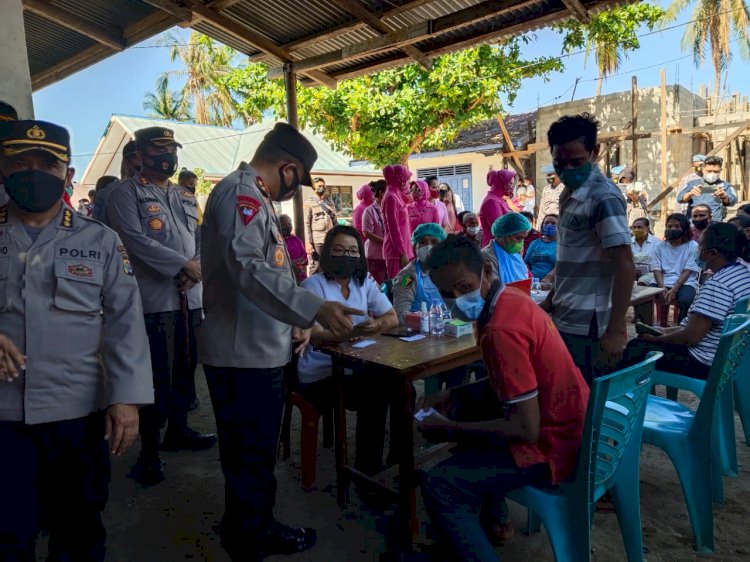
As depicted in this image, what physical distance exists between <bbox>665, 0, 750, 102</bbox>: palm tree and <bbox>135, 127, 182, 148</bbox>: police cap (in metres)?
22.9

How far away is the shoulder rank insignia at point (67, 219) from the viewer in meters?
1.77

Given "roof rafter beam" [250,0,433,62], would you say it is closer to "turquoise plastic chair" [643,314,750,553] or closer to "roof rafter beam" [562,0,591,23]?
"roof rafter beam" [562,0,591,23]

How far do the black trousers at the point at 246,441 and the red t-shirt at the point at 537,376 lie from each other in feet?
2.94

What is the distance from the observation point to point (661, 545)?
251 cm

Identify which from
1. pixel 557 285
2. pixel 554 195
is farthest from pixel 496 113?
pixel 557 285

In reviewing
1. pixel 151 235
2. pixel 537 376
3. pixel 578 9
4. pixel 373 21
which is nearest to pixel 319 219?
pixel 373 21

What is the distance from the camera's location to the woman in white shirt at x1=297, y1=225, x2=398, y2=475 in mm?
3006

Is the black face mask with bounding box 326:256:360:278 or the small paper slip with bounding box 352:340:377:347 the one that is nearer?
the small paper slip with bounding box 352:340:377:347

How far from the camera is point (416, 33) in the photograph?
452 centimetres

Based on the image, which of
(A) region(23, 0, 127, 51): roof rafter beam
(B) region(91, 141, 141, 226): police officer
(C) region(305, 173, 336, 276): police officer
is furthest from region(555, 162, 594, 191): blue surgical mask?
(C) region(305, 173, 336, 276): police officer

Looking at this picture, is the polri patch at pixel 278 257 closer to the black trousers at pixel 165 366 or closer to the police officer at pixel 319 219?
the black trousers at pixel 165 366

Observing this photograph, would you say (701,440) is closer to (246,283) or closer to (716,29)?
(246,283)

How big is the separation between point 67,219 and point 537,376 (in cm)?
169

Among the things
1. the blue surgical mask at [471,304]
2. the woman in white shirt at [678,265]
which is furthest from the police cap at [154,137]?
the woman in white shirt at [678,265]
